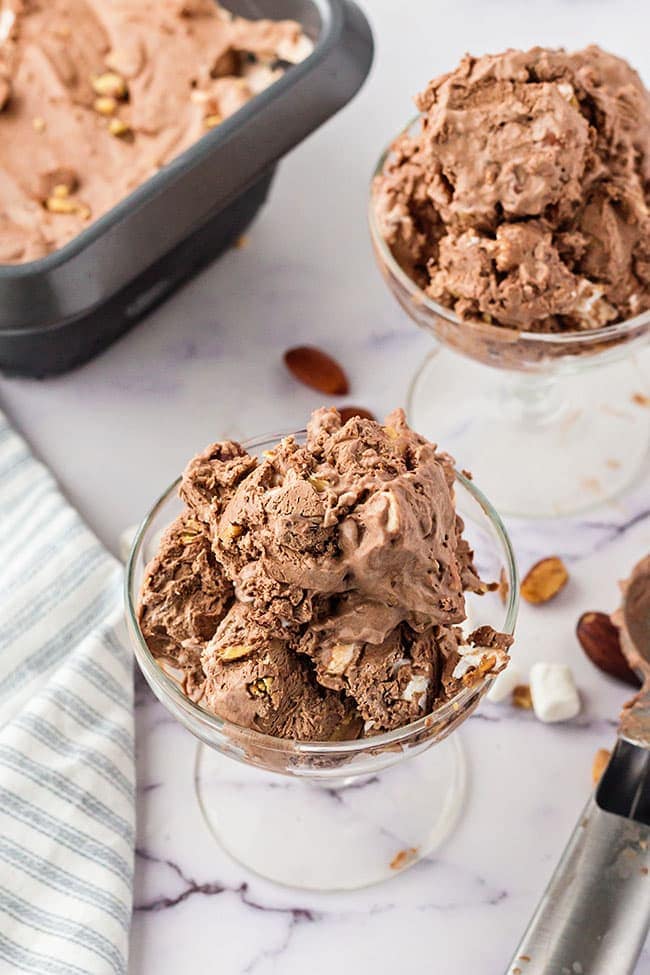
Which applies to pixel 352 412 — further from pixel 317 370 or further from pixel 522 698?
pixel 522 698

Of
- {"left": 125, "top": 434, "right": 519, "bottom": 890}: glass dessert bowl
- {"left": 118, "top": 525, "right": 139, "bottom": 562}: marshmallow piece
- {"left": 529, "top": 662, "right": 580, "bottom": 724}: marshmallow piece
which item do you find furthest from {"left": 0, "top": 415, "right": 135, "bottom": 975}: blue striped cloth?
{"left": 529, "top": 662, "right": 580, "bottom": 724}: marshmallow piece

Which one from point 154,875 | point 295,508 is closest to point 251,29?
point 295,508

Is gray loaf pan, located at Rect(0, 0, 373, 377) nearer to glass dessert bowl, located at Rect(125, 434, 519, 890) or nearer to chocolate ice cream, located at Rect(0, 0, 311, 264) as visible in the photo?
chocolate ice cream, located at Rect(0, 0, 311, 264)

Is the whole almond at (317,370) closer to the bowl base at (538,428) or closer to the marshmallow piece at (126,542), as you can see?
the bowl base at (538,428)

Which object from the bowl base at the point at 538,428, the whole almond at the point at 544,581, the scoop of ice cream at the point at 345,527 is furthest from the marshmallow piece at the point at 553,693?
the scoop of ice cream at the point at 345,527

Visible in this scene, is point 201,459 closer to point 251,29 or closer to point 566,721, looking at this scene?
point 566,721

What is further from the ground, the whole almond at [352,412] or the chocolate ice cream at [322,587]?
the chocolate ice cream at [322,587]

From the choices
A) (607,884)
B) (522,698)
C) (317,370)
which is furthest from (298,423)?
(607,884)
